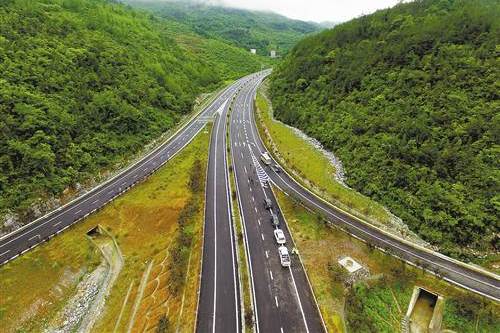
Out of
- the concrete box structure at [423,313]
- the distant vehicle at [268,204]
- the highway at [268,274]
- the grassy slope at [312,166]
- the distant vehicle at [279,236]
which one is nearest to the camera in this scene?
the highway at [268,274]

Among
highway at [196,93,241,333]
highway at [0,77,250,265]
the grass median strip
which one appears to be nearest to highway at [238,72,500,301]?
the grass median strip

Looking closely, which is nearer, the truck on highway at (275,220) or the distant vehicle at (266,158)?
the truck on highway at (275,220)

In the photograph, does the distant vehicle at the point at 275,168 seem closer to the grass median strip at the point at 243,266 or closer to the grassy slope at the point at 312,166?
the grassy slope at the point at 312,166

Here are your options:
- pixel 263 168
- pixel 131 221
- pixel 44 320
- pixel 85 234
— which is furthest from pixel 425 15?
pixel 44 320

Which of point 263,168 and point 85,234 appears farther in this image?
point 263,168

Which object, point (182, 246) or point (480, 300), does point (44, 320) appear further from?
point (480, 300)

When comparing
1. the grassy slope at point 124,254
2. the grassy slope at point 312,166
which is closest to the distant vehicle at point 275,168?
the grassy slope at point 312,166
